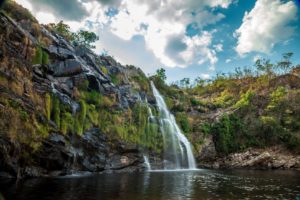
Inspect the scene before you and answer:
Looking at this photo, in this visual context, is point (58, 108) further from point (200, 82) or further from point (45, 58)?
point (200, 82)

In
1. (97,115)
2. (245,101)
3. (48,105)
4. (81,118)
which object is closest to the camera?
(48,105)

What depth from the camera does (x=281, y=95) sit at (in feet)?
177

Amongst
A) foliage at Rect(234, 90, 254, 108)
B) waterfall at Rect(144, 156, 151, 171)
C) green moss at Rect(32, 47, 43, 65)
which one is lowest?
waterfall at Rect(144, 156, 151, 171)

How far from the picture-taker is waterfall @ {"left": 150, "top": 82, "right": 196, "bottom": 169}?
37.7 m

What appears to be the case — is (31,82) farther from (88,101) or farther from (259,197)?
(259,197)

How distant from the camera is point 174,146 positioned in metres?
39.1

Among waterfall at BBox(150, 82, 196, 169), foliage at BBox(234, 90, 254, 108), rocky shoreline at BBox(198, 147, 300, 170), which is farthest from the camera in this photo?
foliage at BBox(234, 90, 254, 108)

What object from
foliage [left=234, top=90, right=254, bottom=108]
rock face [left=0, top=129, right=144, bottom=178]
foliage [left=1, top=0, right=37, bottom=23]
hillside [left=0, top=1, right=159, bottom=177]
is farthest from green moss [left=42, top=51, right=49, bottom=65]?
foliage [left=234, top=90, right=254, bottom=108]

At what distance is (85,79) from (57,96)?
5744 mm

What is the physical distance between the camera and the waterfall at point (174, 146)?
124ft

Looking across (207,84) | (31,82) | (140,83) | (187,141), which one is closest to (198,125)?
(187,141)

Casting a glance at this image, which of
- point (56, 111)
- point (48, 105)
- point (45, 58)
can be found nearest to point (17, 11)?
point (45, 58)

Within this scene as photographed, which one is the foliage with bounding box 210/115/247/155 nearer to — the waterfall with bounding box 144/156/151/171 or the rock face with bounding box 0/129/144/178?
the waterfall with bounding box 144/156/151/171

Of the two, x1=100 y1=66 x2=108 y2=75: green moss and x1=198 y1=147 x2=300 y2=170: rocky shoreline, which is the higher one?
x1=100 y1=66 x2=108 y2=75: green moss
